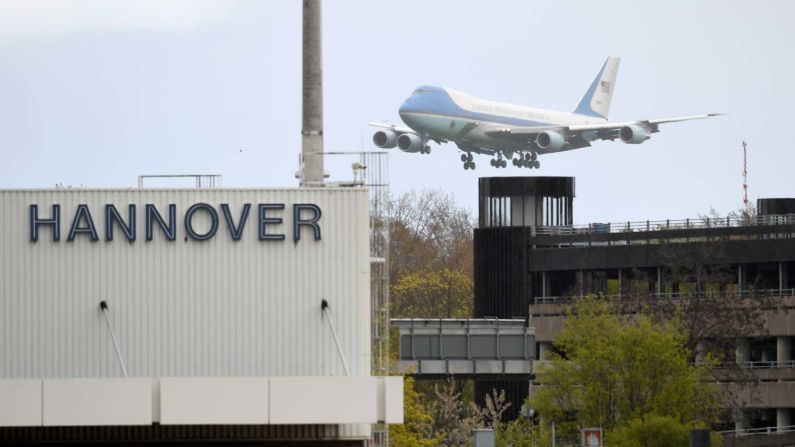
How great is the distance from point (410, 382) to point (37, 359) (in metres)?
34.0

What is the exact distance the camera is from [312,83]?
52.1 metres

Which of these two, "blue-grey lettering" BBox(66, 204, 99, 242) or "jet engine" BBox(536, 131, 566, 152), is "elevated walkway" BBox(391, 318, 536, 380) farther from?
"blue-grey lettering" BBox(66, 204, 99, 242)

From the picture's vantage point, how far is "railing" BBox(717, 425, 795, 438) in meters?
85.0

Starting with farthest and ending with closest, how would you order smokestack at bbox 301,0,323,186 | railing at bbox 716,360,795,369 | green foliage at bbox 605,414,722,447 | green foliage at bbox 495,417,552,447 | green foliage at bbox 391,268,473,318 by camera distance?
green foliage at bbox 391,268,473,318, railing at bbox 716,360,795,369, green foliage at bbox 495,417,552,447, green foliage at bbox 605,414,722,447, smokestack at bbox 301,0,323,186

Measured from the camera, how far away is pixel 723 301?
8644 cm

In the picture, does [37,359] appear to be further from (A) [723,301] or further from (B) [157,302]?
(A) [723,301]

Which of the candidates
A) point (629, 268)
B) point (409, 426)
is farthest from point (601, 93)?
point (409, 426)

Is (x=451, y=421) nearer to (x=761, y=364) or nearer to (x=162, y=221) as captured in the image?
(x=761, y=364)

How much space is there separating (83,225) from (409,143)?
284ft

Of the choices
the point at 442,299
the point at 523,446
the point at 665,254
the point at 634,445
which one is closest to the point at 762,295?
the point at 665,254

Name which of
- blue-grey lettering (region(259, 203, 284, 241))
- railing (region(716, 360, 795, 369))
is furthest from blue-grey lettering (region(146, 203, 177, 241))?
railing (region(716, 360, 795, 369))

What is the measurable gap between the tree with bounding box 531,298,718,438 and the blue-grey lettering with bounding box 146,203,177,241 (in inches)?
1017

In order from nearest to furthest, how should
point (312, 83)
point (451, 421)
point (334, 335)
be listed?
point (334, 335) → point (312, 83) → point (451, 421)

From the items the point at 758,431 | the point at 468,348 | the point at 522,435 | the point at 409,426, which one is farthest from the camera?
the point at 468,348
